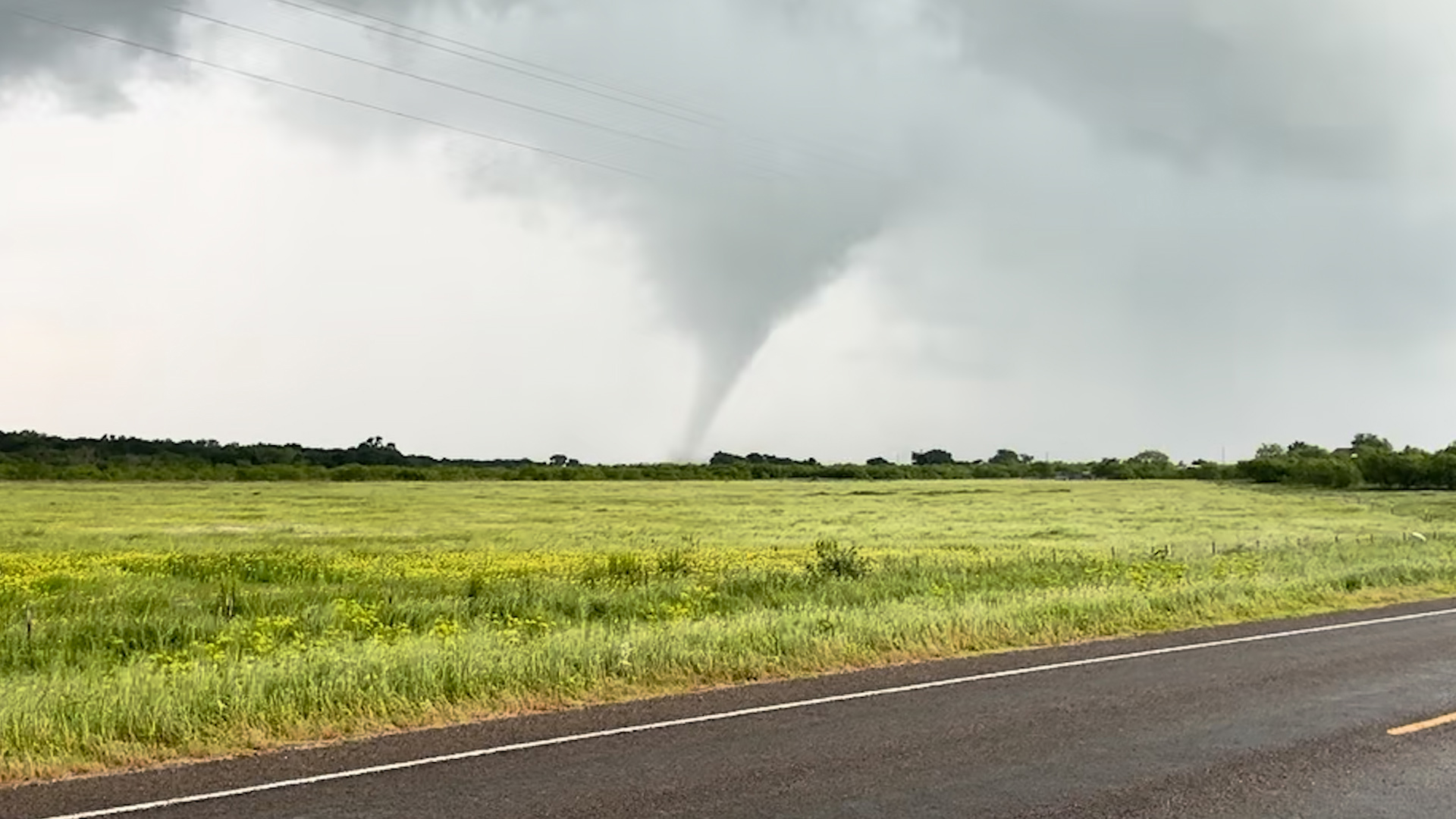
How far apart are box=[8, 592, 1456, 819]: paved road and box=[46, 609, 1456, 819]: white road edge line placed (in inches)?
4.4

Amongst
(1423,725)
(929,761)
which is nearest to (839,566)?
(1423,725)

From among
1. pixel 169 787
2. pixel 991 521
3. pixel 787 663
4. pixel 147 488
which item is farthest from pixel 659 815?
pixel 147 488

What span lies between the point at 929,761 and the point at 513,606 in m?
14.0

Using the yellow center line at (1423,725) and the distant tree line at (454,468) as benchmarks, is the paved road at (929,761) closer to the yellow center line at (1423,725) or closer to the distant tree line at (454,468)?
the yellow center line at (1423,725)

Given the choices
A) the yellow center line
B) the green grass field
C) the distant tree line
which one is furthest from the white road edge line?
the distant tree line

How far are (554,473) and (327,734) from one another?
15483cm

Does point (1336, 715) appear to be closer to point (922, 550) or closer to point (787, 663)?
point (787, 663)

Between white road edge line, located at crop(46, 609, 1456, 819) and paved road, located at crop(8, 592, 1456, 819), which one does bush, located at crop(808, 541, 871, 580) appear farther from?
paved road, located at crop(8, 592, 1456, 819)

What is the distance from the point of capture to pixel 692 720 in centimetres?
1020

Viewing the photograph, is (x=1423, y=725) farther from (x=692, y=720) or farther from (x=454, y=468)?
(x=454, y=468)

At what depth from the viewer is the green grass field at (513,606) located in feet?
33.8

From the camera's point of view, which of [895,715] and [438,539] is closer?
[895,715]

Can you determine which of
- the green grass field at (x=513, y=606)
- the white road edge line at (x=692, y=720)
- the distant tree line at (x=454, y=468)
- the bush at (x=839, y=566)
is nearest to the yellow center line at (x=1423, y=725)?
the white road edge line at (x=692, y=720)

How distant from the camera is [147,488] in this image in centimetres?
10681
